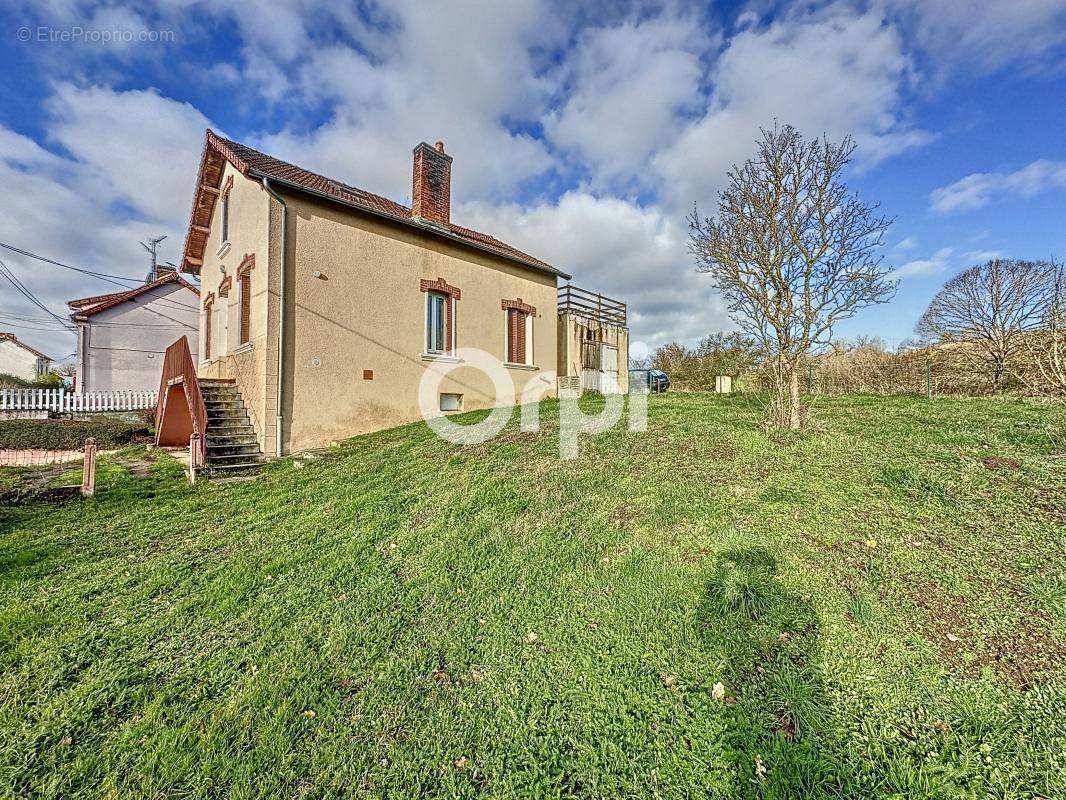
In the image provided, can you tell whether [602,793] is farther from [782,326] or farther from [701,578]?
[782,326]

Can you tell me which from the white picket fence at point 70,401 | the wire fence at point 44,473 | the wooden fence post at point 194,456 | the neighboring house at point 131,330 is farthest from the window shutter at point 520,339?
the neighboring house at point 131,330

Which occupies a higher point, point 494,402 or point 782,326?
point 782,326

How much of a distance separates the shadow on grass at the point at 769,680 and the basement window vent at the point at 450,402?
28.2ft

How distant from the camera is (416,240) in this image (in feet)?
35.7

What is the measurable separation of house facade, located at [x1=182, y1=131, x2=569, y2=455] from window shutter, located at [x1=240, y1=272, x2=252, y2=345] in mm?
44

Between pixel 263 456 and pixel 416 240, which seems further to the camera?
pixel 416 240

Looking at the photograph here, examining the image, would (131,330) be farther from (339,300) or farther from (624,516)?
(624,516)

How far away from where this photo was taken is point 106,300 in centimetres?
1930

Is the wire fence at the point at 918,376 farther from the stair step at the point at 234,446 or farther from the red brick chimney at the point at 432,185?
the stair step at the point at 234,446

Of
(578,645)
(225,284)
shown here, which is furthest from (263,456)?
(578,645)

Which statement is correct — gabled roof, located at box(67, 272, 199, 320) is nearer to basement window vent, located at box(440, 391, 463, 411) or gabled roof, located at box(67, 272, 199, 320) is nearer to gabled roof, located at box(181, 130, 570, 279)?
gabled roof, located at box(181, 130, 570, 279)

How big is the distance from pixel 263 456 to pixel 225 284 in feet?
16.7

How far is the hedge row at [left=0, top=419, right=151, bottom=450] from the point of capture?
34.7 feet

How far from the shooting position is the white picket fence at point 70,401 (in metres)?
14.6
